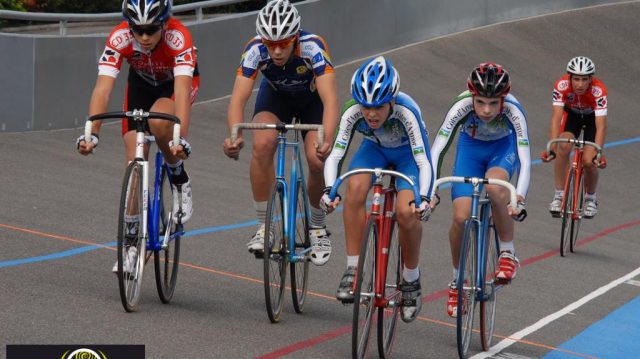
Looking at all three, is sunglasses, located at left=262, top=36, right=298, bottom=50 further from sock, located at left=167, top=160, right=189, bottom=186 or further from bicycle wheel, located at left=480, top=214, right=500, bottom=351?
bicycle wheel, located at left=480, top=214, right=500, bottom=351

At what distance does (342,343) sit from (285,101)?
167cm

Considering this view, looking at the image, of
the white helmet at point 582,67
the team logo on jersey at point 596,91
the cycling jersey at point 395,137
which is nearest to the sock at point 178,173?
the cycling jersey at point 395,137

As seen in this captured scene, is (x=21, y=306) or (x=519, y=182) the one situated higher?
(x=519, y=182)

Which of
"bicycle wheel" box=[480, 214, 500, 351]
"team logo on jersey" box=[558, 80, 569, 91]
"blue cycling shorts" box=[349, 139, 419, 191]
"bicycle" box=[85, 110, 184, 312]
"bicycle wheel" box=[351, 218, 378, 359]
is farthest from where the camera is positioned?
"team logo on jersey" box=[558, 80, 569, 91]

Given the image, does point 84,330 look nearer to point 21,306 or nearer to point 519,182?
point 21,306

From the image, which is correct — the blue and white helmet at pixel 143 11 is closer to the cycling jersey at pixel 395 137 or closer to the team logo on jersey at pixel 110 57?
the team logo on jersey at pixel 110 57

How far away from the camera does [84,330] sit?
630 centimetres

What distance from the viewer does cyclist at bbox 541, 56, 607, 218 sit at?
11.9 m

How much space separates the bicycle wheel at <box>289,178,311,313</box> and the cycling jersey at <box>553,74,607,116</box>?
527 cm

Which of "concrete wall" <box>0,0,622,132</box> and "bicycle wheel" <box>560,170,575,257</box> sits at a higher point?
"concrete wall" <box>0,0,622,132</box>

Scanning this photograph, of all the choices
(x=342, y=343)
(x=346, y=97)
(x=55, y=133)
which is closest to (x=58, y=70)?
(x=55, y=133)

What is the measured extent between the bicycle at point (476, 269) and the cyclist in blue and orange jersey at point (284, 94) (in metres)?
0.94

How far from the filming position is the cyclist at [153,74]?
22.0 ft

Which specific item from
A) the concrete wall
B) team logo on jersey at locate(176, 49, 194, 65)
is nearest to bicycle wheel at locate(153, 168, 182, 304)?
team logo on jersey at locate(176, 49, 194, 65)
